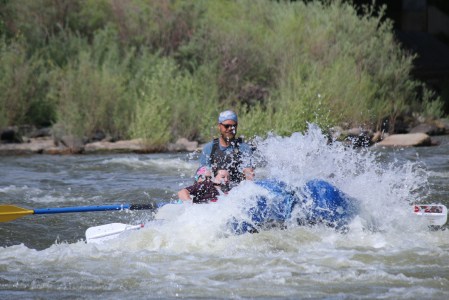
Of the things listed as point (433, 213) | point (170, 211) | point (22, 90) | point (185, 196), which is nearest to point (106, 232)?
point (170, 211)

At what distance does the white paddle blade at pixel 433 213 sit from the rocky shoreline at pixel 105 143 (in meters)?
7.12

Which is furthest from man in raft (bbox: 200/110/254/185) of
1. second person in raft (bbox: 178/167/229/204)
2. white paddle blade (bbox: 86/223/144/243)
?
white paddle blade (bbox: 86/223/144/243)

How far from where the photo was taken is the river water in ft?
23.2

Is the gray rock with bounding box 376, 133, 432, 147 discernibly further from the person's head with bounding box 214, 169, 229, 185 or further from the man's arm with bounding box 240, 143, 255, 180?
the person's head with bounding box 214, 169, 229, 185

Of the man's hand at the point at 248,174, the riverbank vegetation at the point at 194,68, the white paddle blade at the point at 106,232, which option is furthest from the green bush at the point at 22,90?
the man's hand at the point at 248,174

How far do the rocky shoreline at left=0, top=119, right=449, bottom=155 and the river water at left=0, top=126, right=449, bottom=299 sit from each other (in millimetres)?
5997

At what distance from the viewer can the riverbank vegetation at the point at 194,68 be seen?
1844 centimetres

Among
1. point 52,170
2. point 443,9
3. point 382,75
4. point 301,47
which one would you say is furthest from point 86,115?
point 443,9

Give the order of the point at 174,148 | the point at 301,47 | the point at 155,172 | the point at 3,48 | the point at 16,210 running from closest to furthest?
the point at 16,210, the point at 155,172, the point at 174,148, the point at 3,48, the point at 301,47

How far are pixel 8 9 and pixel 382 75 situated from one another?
855 centimetres

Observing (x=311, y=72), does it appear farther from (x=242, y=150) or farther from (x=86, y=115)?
(x=242, y=150)

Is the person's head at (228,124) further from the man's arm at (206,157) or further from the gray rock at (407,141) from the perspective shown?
the gray rock at (407,141)

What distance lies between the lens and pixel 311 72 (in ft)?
64.7

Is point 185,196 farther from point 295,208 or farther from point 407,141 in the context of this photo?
A: point 407,141
